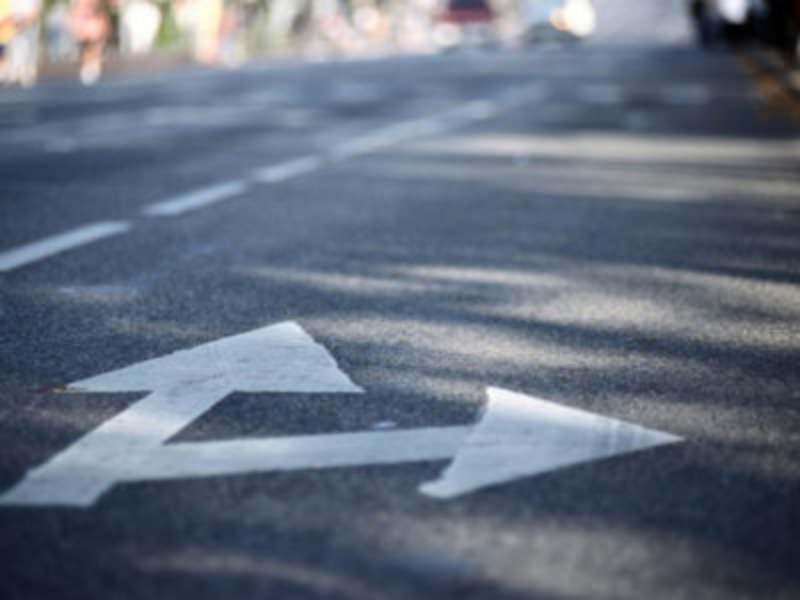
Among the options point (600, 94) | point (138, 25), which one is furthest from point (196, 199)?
point (138, 25)

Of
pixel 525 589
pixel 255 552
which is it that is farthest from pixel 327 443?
pixel 525 589

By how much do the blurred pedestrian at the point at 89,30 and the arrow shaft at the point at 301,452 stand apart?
28951 millimetres

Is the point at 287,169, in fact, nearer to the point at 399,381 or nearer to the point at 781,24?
the point at 399,381

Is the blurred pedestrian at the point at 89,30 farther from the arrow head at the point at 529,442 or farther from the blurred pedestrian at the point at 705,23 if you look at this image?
the arrow head at the point at 529,442

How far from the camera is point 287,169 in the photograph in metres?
10.7

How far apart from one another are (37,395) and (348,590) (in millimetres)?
1733

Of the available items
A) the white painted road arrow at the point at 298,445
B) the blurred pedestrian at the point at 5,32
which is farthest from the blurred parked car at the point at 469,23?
the white painted road arrow at the point at 298,445

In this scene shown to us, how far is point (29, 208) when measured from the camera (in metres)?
8.42

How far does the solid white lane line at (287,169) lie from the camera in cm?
1008

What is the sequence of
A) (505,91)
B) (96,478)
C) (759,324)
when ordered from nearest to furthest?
(96,478) < (759,324) < (505,91)

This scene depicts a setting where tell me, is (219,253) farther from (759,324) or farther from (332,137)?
(332,137)

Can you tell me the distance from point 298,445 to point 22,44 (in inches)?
1080

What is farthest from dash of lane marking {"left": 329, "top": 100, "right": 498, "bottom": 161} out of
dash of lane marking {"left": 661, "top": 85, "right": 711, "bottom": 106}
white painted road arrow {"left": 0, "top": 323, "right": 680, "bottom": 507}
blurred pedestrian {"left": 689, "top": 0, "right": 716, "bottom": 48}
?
blurred pedestrian {"left": 689, "top": 0, "right": 716, "bottom": 48}

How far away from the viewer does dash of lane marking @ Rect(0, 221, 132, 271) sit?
6.55 m
